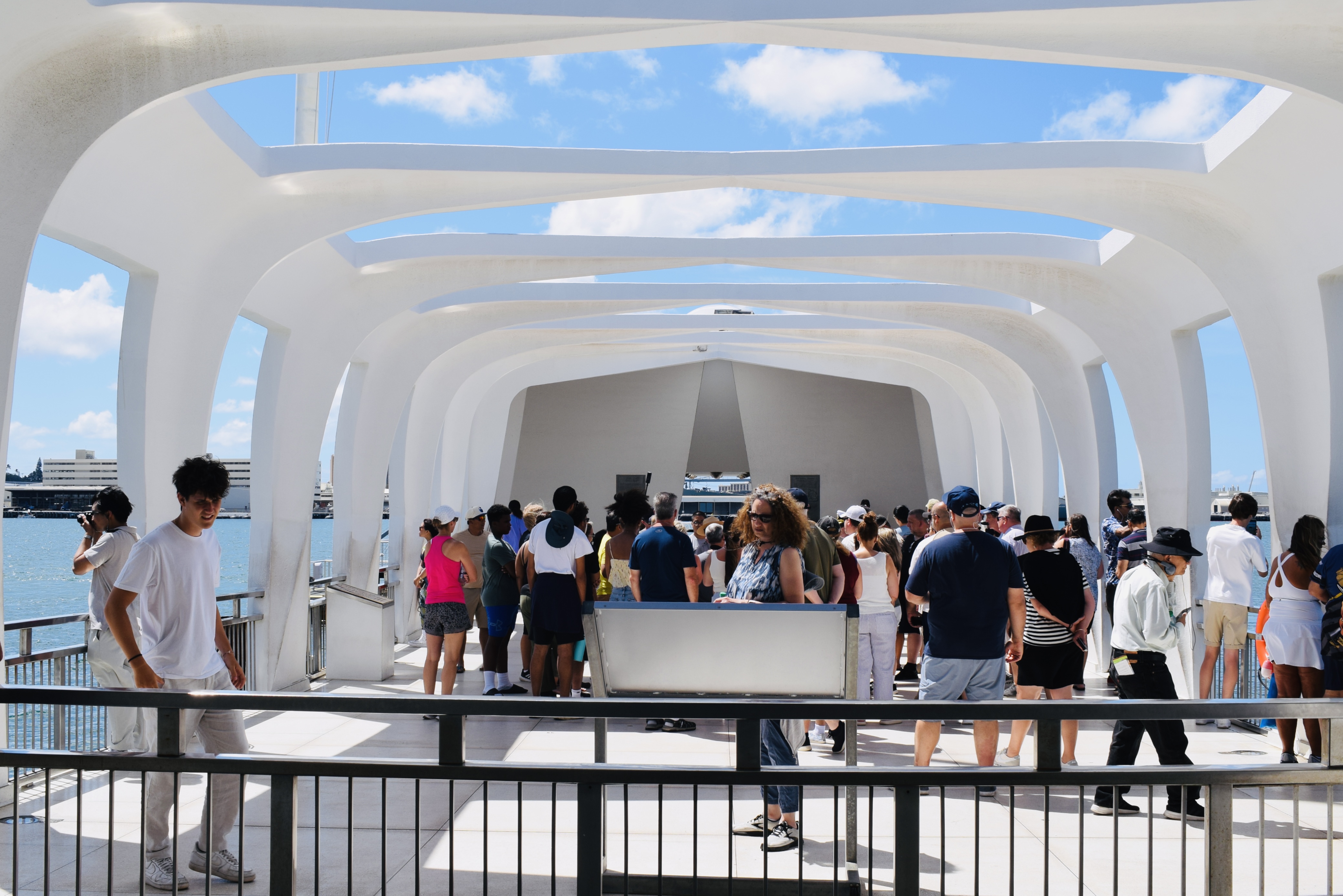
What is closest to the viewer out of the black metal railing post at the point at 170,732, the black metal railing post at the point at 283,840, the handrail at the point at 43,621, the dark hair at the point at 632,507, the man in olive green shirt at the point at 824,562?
the black metal railing post at the point at 283,840

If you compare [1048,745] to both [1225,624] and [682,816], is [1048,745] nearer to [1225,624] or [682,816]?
[682,816]

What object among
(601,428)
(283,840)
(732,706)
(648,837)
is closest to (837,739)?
(648,837)

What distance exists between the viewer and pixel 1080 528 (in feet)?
29.1

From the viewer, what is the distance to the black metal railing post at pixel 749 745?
112 inches

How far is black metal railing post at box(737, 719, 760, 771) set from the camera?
2838 mm

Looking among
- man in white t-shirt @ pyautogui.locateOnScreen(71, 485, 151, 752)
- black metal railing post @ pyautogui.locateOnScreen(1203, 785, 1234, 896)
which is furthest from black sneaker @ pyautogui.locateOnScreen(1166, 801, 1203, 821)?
man in white t-shirt @ pyautogui.locateOnScreen(71, 485, 151, 752)

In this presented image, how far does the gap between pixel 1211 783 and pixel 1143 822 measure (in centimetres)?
293

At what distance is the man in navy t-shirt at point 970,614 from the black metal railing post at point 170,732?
12.0 feet

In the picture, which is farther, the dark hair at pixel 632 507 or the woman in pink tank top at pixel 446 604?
the woman in pink tank top at pixel 446 604

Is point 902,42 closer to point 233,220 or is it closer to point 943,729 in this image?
point 943,729

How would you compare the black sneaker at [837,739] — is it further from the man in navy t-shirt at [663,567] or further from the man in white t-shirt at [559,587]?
the man in white t-shirt at [559,587]

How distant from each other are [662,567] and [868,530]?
5.32ft

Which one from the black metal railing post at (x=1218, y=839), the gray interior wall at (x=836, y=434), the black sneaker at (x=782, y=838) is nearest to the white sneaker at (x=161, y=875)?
the black sneaker at (x=782, y=838)

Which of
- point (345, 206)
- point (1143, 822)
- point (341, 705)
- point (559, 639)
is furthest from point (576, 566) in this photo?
point (341, 705)
